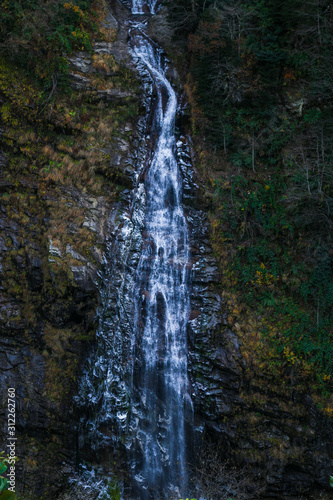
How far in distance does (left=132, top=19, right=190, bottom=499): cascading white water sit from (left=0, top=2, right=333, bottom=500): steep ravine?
43 cm

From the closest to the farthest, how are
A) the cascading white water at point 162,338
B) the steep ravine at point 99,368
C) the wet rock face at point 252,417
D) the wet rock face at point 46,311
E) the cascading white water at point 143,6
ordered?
the wet rock face at point 252,417, the steep ravine at point 99,368, the cascading white water at point 162,338, the wet rock face at point 46,311, the cascading white water at point 143,6

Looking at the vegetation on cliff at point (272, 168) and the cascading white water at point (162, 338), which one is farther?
the vegetation on cliff at point (272, 168)

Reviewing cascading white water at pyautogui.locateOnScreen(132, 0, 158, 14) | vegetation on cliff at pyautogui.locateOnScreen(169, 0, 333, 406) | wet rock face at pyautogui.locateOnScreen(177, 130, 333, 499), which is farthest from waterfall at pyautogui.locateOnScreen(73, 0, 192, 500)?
cascading white water at pyautogui.locateOnScreen(132, 0, 158, 14)

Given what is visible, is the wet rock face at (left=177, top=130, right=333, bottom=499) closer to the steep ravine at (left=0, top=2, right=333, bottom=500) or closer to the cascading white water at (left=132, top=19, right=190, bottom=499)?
the steep ravine at (left=0, top=2, right=333, bottom=500)

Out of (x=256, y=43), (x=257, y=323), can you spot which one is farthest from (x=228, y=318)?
(x=256, y=43)

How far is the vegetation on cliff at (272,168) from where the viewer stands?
12242 mm

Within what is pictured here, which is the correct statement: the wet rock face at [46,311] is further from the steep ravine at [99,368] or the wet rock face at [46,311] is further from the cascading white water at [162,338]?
the cascading white water at [162,338]

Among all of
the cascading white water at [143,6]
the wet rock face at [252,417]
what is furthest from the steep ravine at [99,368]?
the cascading white water at [143,6]

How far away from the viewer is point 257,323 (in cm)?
A: 1241

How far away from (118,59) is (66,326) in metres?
13.7

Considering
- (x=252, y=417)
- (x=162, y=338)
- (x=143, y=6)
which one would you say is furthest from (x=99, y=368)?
(x=143, y=6)

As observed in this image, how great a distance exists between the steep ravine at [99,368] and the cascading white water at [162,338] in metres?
0.43

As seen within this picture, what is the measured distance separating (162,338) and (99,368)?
8.19ft

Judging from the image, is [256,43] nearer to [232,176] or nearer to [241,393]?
[232,176]
